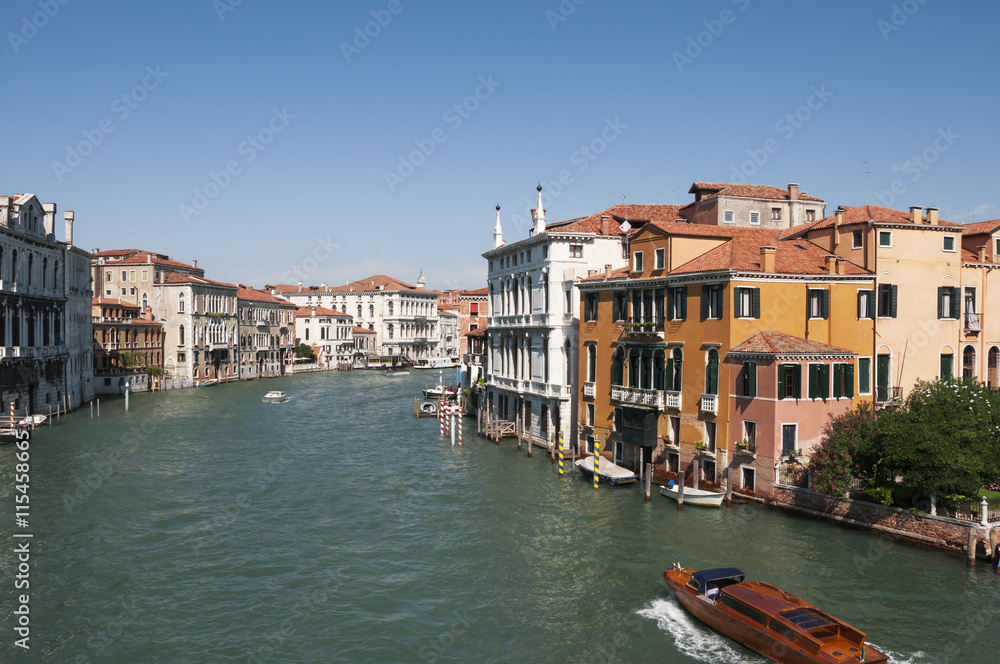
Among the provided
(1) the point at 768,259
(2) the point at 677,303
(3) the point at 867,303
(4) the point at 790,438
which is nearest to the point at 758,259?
(1) the point at 768,259

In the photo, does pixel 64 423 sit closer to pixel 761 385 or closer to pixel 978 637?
pixel 761 385

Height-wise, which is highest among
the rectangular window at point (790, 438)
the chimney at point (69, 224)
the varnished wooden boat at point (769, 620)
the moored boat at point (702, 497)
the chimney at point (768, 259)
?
the chimney at point (69, 224)

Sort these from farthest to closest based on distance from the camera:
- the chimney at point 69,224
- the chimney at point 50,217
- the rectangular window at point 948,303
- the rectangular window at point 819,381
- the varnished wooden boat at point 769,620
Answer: the chimney at point 69,224 < the chimney at point 50,217 < the rectangular window at point 948,303 < the rectangular window at point 819,381 < the varnished wooden boat at point 769,620

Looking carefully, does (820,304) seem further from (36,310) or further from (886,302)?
(36,310)

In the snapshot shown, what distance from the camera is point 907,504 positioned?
21359 millimetres

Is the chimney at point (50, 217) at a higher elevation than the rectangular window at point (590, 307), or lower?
higher

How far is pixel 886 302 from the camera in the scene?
88.1 ft

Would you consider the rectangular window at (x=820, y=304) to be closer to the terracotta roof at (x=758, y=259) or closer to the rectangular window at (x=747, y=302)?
the terracotta roof at (x=758, y=259)

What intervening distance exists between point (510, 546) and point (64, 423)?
34.0 metres

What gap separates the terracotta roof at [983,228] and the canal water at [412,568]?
15.0m

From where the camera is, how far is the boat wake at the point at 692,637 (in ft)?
50.5

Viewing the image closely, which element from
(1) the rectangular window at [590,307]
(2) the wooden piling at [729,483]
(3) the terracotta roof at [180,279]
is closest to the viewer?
(2) the wooden piling at [729,483]

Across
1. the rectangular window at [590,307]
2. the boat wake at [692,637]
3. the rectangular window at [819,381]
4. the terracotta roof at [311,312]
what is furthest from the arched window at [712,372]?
the terracotta roof at [311,312]

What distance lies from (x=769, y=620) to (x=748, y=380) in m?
10.4
